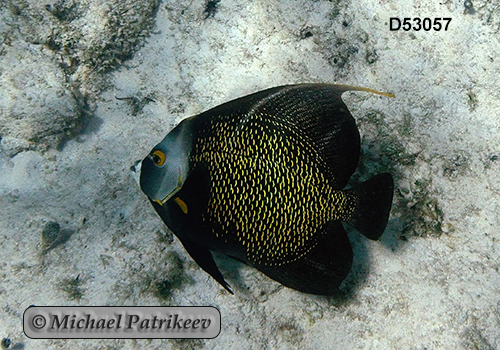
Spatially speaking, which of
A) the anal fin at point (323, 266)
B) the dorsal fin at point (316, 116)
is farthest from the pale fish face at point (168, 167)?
the anal fin at point (323, 266)

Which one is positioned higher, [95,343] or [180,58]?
[180,58]

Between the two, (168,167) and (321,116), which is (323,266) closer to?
(321,116)

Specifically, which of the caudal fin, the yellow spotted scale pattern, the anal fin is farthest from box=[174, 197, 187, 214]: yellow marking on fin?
the caudal fin

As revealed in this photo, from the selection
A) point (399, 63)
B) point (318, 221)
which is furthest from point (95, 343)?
point (399, 63)

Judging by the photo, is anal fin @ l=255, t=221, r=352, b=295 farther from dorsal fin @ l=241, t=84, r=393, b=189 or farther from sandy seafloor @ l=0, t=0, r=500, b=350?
sandy seafloor @ l=0, t=0, r=500, b=350

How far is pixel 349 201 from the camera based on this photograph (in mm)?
1451

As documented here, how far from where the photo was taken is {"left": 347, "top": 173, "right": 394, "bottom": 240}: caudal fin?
1446mm

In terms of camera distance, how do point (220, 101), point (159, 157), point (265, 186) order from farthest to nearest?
point (220, 101)
point (159, 157)
point (265, 186)

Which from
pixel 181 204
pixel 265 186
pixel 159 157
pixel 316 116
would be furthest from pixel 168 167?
pixel 316 116

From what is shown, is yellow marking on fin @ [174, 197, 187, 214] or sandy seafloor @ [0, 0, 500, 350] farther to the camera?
sandy seafloor @ [0, 0, 500, 350]

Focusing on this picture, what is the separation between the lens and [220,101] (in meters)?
2.41

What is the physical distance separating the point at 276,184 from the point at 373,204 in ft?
1.67

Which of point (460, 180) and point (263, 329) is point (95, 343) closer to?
point (263, 329)

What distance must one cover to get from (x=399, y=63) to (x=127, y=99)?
2.27 metres
